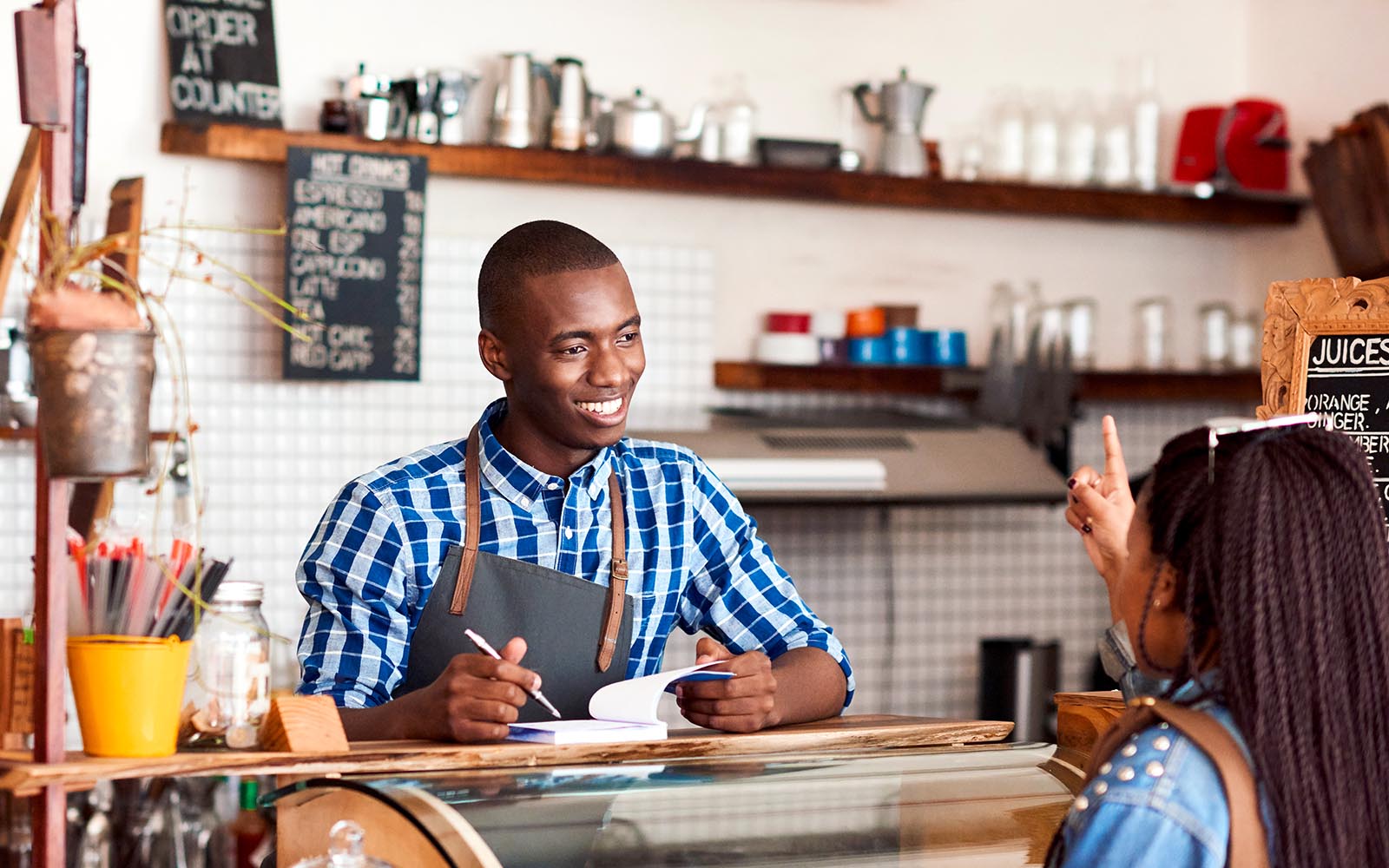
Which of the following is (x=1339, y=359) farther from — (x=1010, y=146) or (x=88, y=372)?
(x=1010, y=146)

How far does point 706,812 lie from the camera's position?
4.75 feet

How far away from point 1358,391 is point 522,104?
2.46 meters

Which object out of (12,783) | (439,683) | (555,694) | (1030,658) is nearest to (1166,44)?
(1030,658)

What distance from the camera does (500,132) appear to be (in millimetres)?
4047

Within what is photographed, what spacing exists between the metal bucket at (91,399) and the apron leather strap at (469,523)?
773 mm

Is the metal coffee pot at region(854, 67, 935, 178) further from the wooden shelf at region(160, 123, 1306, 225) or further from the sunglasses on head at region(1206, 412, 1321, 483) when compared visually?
the sunglasses on head at region(1206, 412, 1321, 483)

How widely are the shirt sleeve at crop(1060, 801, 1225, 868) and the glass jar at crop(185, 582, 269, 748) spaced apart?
791 mm

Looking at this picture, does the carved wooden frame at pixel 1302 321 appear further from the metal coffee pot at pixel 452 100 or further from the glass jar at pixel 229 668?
the metal coffee pot at pixel 452 100

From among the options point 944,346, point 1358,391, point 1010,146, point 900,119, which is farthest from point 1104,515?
point 1010,146

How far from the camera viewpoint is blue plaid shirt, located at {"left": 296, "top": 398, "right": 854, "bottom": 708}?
1.96 m

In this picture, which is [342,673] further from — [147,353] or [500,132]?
[500,132]

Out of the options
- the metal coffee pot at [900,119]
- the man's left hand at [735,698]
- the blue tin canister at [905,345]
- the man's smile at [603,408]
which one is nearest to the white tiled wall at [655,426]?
the blue tin canister at [905,345]

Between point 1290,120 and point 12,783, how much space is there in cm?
448

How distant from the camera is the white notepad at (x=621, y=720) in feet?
5.37
